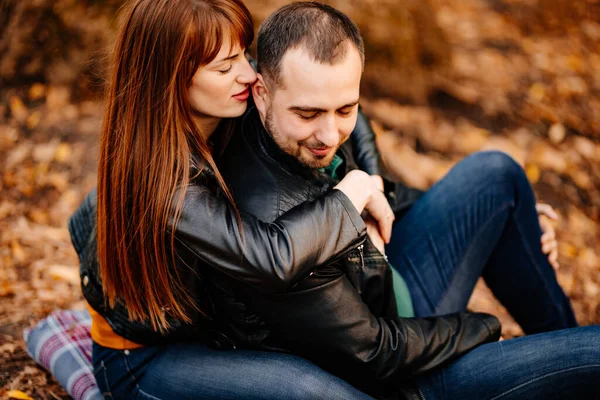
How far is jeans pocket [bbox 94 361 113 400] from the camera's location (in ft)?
8.19

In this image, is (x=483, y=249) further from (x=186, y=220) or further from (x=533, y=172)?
(x=533, y=172)

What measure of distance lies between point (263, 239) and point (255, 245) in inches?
1.3

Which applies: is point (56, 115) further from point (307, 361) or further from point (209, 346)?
point (307, 361)

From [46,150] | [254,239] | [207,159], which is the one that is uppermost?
[207,159]

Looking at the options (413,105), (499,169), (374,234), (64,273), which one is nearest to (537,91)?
(413,105)

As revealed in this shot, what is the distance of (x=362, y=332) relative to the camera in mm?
2104

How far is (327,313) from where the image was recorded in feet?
6.85

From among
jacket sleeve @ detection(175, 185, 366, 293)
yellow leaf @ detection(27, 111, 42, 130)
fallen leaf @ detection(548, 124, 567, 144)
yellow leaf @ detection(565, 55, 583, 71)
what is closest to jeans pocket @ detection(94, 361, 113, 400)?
jacket sleeve @ detection(175, 185, 366, 293)

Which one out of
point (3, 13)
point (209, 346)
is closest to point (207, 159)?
point (209, 346)

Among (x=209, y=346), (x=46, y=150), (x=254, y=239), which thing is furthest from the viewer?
(x=46, y=150)

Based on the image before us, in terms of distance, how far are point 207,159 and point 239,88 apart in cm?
31

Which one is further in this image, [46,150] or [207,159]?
[46,150]

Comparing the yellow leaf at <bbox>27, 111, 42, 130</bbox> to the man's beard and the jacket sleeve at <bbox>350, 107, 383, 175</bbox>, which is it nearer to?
the jacket sleeve at <bbox>350, 107, 383, 175</bbox>

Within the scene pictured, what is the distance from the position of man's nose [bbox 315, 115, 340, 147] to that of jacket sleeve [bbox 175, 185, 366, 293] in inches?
9.8
